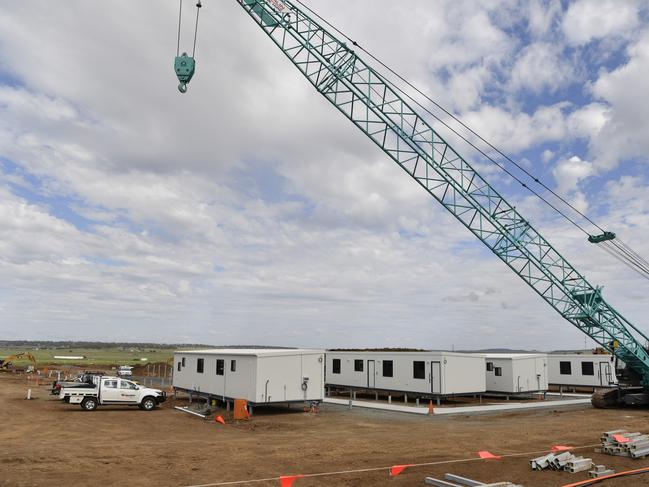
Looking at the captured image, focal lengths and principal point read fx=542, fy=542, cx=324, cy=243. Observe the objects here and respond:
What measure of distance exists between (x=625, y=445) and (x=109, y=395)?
2520 cm

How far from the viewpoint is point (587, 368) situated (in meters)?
40.5

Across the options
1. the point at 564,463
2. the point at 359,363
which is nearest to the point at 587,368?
the point at 359,363

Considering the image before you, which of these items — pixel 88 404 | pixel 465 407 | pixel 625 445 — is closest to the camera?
pixel 625 445

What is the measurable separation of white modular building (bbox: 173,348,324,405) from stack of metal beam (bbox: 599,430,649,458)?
15.4 meters

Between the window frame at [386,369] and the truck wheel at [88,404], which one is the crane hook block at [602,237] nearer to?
the window frame at [386,369]

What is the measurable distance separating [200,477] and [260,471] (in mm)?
1683

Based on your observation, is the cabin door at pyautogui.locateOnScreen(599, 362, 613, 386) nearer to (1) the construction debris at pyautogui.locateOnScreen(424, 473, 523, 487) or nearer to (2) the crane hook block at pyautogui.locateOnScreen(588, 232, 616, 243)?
(2) the crane hook block at pyautogui.locateOnScreen(588, 232, 616, 243)

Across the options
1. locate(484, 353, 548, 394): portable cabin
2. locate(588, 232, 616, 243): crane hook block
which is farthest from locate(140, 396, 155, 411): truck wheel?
locate(588, 232, 616, 243): crane hook block

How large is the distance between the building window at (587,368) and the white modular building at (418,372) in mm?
11695

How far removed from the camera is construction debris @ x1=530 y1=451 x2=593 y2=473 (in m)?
13.9

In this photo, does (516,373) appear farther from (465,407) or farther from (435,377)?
(435,377)

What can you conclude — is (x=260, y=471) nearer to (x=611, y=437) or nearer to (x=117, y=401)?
(x=611, y=437)

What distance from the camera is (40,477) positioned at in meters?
14.1

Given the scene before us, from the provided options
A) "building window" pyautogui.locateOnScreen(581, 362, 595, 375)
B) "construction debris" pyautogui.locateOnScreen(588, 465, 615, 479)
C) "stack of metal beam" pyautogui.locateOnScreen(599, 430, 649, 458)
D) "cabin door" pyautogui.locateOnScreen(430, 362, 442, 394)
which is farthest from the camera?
"building window" pyautogui.locateOnScreen(581, 362, 595, 375)
